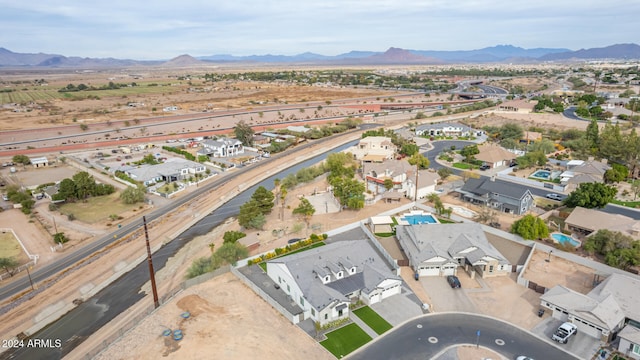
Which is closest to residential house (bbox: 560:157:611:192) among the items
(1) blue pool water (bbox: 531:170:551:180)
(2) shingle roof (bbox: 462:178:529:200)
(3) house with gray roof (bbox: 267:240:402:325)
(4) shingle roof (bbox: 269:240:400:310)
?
(1) blue pool water (bbox: 531:170:551:180)

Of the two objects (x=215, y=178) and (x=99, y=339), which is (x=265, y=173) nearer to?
(x=215, y=178)

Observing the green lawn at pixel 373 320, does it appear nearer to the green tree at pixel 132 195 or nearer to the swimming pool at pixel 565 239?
the swimming pool at pixel 565 239

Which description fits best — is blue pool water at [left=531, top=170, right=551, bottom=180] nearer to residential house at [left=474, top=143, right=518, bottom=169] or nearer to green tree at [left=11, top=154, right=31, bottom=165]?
residential house at [left=474, top=143, right=518, bottom=169]

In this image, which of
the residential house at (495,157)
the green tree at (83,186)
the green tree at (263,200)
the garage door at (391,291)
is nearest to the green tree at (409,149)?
the residential house at (495,157)

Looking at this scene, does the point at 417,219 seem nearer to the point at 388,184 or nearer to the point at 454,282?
the point at 388,184

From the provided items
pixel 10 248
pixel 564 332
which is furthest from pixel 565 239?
pixel 10 248

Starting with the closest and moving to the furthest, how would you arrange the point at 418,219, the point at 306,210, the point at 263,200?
the point at 418,219 < the point at 306,210 < the point at 263,200

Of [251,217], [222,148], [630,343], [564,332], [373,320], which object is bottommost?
[373,320]

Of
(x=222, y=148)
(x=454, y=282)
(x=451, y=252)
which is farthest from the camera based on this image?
(x=222, y=148)
